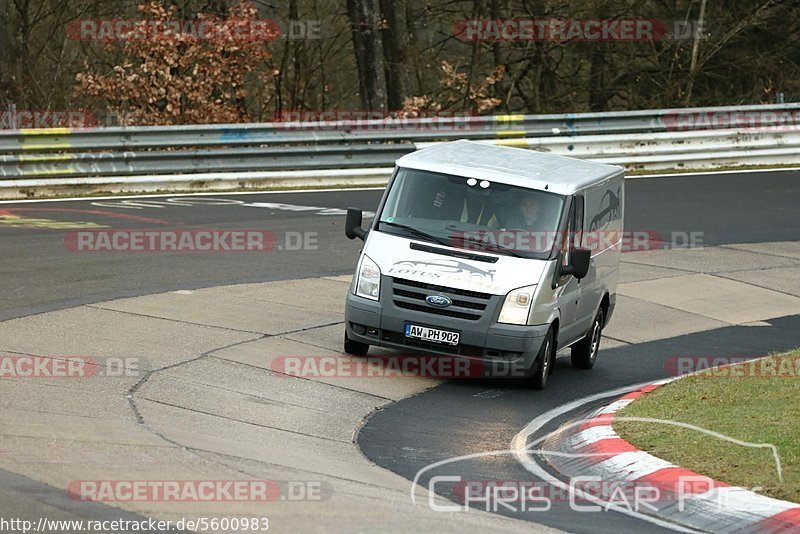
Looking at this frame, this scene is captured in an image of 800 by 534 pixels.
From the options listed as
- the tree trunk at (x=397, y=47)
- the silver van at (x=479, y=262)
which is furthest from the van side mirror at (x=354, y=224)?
the tree trunk at (x=397, y=47)

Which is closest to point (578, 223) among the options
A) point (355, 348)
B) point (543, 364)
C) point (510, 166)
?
point (510, 166)

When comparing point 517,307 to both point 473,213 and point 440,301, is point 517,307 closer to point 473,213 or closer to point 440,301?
point 440,301

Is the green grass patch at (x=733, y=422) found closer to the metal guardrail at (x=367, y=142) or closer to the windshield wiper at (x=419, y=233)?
the windshield wiper at (x=419, y=233)

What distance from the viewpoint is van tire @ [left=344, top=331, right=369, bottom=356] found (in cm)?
1195

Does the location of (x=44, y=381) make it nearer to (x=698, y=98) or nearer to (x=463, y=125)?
(x=463, y=125)

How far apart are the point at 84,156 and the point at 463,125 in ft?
24.9

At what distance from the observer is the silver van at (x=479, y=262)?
36.7 feet

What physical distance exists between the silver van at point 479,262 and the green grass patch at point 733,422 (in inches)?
49.7

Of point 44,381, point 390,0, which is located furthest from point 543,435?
point 390,0

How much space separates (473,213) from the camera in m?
11.8

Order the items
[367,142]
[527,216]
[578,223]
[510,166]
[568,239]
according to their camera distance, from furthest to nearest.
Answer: [367,142], [510,166], [578,223], [568,239], [527,216]

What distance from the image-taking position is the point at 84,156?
2144cm

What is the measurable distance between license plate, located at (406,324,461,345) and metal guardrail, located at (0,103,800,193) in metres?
11.5

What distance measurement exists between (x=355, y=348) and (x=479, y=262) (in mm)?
1523
